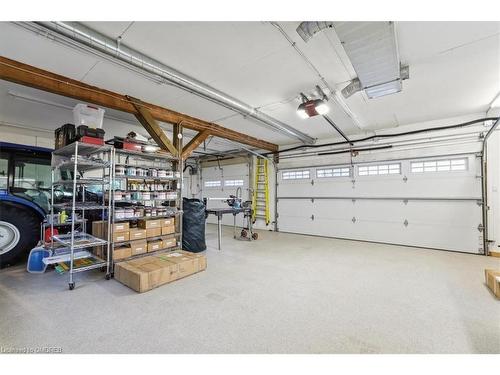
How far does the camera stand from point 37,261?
343 centimetres

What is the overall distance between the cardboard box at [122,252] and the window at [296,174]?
5.37 metres

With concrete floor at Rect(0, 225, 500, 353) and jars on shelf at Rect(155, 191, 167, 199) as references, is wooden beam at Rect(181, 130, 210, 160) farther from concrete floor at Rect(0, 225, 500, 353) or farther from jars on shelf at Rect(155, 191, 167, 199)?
concrete floor at Rect(0, 225, 500, 353)

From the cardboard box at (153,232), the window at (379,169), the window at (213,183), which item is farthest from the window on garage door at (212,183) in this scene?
the cardboard box at (153,232)

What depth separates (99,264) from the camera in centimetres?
317

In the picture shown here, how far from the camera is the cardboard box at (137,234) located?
352cm

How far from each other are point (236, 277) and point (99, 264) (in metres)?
2.00

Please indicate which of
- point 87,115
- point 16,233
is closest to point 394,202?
point 87,115

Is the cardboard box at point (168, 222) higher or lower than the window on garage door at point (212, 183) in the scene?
lower

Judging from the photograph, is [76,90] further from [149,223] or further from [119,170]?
[149,223]

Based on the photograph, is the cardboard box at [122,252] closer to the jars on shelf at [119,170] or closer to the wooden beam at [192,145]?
the jars on shelf at [119,170]

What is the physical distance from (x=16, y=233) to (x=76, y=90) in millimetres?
2644
